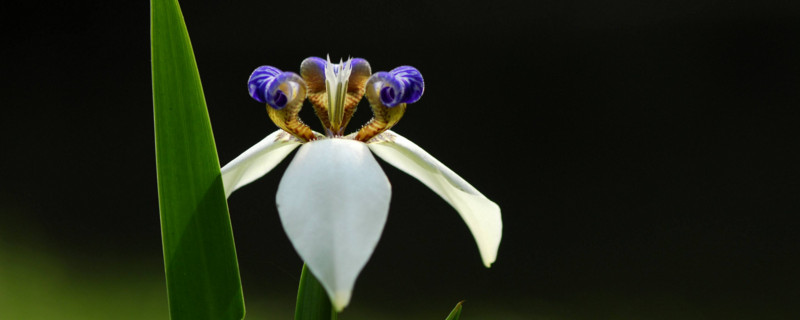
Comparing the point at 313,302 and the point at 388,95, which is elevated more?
the point at 388,95

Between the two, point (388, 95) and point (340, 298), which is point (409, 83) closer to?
point (388, 95)

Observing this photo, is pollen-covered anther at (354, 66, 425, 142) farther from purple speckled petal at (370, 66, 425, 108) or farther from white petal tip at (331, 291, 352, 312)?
white petal tip at (331, 291, 352, 312)

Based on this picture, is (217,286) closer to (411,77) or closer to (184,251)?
(184,251)

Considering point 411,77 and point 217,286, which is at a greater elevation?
point 411,77

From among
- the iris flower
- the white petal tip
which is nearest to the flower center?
the iris flower

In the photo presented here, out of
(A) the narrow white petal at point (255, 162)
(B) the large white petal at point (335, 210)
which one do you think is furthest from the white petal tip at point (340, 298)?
(A) the narrow white petal at point (255, 162)

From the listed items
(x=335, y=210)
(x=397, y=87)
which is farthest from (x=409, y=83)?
(x=335, y=210)

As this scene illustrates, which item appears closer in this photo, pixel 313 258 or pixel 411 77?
pixel 313 258

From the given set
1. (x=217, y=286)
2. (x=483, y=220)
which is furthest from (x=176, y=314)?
(x=483, y=220)
